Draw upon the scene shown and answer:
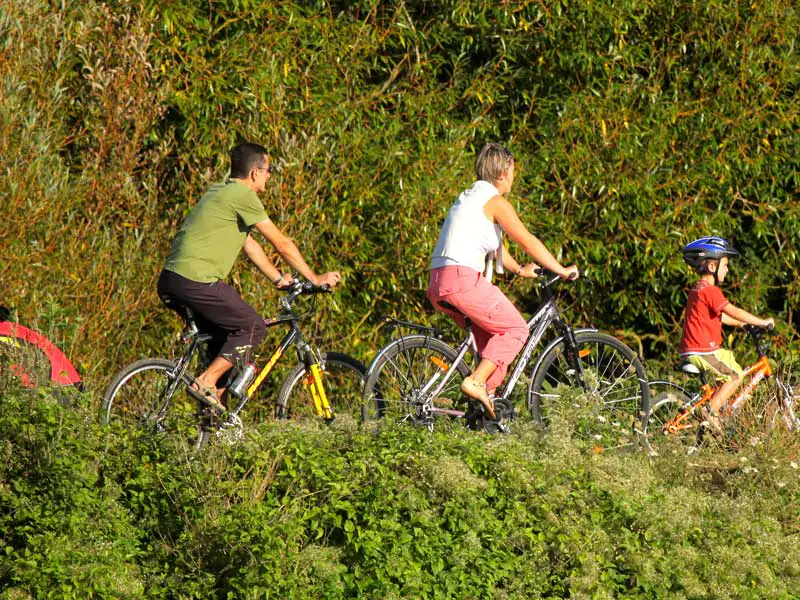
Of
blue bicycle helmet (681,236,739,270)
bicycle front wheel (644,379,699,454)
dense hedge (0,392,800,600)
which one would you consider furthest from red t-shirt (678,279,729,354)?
dense hedge (0,392,800,600)

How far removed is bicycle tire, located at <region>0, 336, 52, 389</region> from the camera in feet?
19.7

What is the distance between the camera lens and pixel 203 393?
6754mm

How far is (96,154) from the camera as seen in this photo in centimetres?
841

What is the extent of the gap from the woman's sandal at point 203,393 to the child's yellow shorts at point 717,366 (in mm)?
3224

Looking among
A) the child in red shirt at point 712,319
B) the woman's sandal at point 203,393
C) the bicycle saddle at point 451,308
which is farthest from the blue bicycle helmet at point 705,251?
the woman's sandal at point 203,393

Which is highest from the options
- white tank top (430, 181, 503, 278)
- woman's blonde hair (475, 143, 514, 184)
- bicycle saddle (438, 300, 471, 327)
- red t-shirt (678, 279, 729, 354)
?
woman's blonde hair (475, 143, 514, 184)

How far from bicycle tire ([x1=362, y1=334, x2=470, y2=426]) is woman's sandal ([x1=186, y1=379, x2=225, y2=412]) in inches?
35.2

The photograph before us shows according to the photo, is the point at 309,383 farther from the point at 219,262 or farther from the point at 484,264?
the point at 484,264

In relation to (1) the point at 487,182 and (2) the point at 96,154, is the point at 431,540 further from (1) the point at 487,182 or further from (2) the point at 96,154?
(2) the point at 96,154

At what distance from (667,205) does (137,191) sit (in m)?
4.11

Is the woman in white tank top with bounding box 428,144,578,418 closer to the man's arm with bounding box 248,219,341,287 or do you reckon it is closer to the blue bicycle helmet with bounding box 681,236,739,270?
the man's arm with bounding box 248,219,341,287

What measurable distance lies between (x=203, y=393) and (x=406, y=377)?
1.24 meters

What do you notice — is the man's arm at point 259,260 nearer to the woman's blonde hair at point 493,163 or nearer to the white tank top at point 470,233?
the white tank top at point 470,233

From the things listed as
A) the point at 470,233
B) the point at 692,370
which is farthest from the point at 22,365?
the point at 692,370
